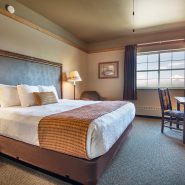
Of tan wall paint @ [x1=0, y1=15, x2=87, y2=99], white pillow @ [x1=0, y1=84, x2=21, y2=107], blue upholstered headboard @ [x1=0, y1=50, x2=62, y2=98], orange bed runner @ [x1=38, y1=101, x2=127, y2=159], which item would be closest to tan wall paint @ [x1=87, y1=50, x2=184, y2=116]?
tan wall paint @ [x1=0, y1=15, x2=87, y2=99]

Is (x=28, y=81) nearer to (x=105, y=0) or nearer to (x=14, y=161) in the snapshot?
(x=14, y=161)

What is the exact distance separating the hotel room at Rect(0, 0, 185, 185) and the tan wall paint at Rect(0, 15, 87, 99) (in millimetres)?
20

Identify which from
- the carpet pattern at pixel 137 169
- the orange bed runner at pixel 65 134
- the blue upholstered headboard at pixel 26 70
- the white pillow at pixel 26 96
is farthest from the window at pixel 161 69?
the orange bed runner at pixel 65 134

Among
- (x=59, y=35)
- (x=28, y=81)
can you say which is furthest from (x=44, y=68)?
(x=59, y=35)

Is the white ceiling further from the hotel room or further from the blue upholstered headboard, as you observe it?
the blue upholstered headboard

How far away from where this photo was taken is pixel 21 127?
5.62ft

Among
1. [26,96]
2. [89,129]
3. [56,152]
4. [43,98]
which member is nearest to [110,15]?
[43,98]

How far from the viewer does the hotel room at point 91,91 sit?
1.52 m

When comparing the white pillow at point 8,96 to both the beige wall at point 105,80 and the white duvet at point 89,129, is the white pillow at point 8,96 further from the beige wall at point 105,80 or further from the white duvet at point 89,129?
the beige wall at point 105,80

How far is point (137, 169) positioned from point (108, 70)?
3.82m

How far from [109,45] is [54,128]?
14.2 feet

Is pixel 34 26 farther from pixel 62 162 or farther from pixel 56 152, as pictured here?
pixel 62 162

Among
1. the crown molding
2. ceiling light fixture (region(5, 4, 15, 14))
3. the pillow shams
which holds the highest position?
ceiling light fixture (region(5, 4, 15, 14))

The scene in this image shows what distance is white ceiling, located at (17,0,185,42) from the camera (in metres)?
2.97
